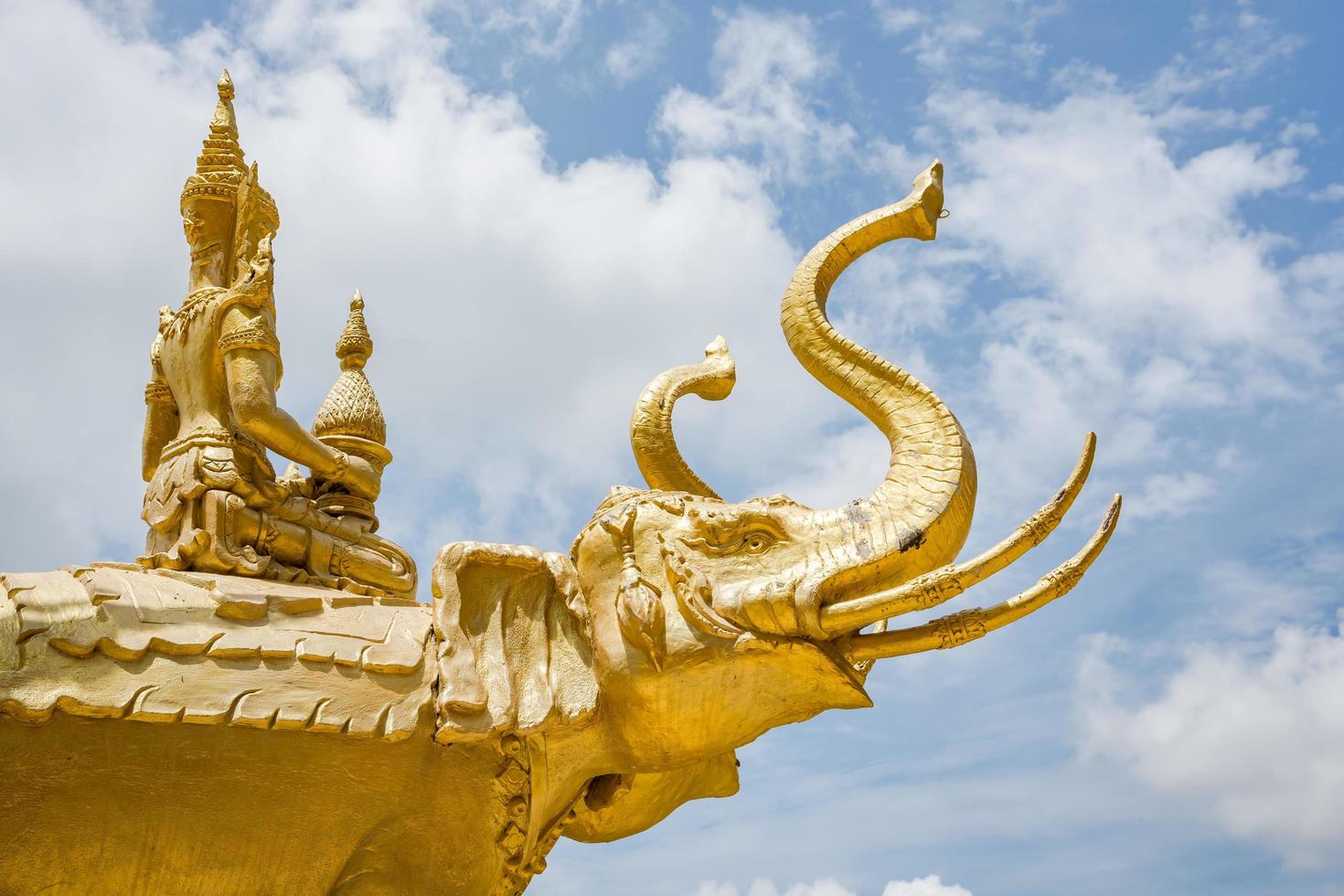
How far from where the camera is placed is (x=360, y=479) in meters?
6.88

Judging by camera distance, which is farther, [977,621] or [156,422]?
[156,422]

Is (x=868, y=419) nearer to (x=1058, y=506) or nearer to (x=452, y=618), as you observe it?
(x=1058, y=506)

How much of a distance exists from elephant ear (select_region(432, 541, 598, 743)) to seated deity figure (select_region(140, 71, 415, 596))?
162cm

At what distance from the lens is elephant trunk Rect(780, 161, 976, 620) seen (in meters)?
4.60

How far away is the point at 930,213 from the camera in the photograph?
5.38 meters

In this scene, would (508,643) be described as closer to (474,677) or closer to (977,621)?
(474,677)

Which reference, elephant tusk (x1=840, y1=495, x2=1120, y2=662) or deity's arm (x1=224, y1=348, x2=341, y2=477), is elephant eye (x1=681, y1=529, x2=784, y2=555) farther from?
deity's arm (x1=224, y1=348, x2=341, y2=477)

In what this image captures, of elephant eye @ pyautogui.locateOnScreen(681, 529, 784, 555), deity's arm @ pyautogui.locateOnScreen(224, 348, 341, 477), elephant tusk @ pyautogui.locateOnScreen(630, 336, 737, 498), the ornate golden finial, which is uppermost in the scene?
the ornate golden finial

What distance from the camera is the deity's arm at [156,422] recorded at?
6797 mm

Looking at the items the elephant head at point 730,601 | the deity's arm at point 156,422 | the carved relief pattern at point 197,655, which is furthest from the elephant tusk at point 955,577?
the deity's arm at point 156,422

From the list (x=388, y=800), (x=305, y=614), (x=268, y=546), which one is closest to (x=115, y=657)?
(x=305, y=614)

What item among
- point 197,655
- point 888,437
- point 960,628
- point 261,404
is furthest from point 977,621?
point 261,404

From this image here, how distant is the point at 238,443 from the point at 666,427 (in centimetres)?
200

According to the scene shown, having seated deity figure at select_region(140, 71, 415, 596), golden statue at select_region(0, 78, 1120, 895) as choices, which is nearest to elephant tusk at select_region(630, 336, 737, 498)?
golden statue at select_region(0, 78, 1120, 895)
